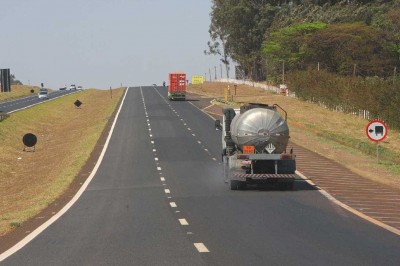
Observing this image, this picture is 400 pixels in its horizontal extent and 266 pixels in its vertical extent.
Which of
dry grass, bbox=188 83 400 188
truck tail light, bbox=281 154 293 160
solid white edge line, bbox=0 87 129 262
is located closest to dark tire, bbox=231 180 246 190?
truck tail light, bbox=281 154 293 160

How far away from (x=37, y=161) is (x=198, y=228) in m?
34.7

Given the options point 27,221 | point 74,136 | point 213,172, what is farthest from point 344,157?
point 74,136

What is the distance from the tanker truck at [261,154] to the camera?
2627 cm

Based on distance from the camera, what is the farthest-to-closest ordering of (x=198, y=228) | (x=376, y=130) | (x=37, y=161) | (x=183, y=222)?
(x=37, y=161) < (x=376, y=130) < (x=183, y=222) < (x=198, y=228)

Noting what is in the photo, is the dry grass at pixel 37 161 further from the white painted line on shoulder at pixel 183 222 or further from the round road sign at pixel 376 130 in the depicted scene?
the round road sign at pixel 376 130

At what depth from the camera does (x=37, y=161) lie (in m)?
50.0

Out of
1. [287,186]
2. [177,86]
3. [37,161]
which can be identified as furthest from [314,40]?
[287,186]

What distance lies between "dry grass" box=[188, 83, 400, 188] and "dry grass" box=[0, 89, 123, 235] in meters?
14.5

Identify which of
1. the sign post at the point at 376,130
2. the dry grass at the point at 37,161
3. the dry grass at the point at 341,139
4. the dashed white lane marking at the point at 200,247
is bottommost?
the dry grass at the point at 37,161

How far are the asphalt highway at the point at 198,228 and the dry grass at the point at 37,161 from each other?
Result: 199 centimetres

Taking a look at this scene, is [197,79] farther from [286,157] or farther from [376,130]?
[286,157]

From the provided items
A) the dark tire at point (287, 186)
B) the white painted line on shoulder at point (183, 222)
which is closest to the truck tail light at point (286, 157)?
the dark tire at point (287, 186)

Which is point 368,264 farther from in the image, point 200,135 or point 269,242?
point 200,135

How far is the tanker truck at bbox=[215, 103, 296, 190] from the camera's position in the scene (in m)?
26.3
